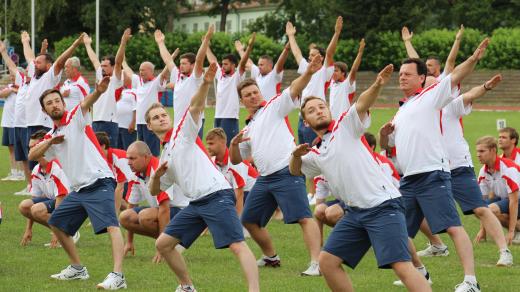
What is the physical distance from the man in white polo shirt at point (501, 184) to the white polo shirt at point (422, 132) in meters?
2.68

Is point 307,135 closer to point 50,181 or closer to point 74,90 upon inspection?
point 74,90

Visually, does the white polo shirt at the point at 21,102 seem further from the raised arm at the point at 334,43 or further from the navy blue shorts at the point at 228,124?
the raised arm at the point at 334,43

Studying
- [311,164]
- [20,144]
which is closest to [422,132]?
[311,164]

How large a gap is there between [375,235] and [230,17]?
99554mm

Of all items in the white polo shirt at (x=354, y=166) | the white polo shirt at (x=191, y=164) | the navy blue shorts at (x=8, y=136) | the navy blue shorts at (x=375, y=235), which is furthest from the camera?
the navy blue shorts at (x=8, y=136)

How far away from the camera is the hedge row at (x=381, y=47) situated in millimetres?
56656

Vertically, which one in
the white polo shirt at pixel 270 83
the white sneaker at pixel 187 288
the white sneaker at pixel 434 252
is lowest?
the white sneaker at pixel 434 252

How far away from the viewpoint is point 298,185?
1109 cm

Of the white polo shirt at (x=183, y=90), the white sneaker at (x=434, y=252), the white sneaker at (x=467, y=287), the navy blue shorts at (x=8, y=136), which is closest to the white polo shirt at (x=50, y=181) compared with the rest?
the white sneaker at (x=434, y=252)

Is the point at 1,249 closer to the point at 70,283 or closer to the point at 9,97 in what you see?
the point at 70,283

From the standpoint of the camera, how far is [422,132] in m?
9.91

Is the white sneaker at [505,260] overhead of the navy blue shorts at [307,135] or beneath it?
beneath

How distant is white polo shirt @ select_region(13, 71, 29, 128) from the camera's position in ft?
60.6

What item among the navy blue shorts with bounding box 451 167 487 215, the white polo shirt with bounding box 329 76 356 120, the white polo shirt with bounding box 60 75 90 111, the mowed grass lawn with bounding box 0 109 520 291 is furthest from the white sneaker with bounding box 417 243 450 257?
the white polo shirt with bounding box 60 75 90 111
